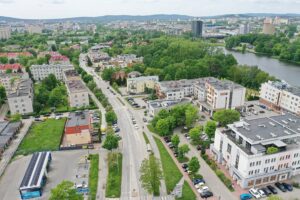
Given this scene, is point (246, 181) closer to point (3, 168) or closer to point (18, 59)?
point (3, 168)

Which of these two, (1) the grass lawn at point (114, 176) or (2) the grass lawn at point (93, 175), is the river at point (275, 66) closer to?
(1) the grass lawn at point (114, 176)

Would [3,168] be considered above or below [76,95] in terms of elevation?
below

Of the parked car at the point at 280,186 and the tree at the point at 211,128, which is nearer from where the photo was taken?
the parked car at the point at 280,186

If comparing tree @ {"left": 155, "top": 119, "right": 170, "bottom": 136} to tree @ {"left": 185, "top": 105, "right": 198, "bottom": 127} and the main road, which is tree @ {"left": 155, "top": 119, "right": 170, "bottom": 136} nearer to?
the main road

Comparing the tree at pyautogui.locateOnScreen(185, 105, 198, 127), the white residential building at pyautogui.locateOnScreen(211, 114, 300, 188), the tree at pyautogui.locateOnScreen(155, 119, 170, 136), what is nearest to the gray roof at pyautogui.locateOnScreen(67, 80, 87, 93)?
the tree at pyautogui.locateOnScreen(155, 119, 170, 136)

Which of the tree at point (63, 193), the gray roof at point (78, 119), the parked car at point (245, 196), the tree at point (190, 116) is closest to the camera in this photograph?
the tree at point (63, 193)

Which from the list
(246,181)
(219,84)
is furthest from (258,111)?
(246,181)

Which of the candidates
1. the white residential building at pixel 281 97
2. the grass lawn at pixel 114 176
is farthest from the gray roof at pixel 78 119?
the white residential building at pixel 281 97
